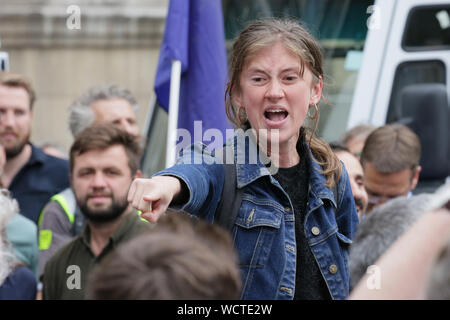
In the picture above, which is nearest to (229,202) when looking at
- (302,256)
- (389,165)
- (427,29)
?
(302,256)

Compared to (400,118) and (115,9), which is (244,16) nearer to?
(400,118)

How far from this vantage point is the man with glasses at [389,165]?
4465 millimetres

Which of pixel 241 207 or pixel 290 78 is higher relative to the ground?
pixel 290 78

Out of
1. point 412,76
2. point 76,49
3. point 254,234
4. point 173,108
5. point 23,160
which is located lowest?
point 254,234

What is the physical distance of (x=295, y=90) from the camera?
8.82 feet

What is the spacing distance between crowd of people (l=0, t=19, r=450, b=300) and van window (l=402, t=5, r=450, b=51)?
789 millimetres

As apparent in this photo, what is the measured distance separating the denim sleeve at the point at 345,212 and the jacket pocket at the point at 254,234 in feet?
1.09

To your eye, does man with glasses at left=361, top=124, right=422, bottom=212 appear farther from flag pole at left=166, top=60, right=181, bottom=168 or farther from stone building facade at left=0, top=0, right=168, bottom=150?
stone building facade at left=0, top=0, right=168, bottom=150

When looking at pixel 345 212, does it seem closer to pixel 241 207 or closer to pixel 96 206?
pixel 241 207

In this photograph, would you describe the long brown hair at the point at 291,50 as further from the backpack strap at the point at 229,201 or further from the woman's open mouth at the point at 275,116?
the backpack strap at the point at 229,201

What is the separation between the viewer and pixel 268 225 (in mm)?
2510

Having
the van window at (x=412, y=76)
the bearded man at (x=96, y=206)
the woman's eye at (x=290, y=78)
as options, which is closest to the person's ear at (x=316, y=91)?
the woman's eye at (x=290, y=78)

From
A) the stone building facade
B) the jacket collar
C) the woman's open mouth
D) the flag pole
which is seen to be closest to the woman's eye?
the woman's open mouth

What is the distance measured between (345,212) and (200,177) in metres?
0.63
